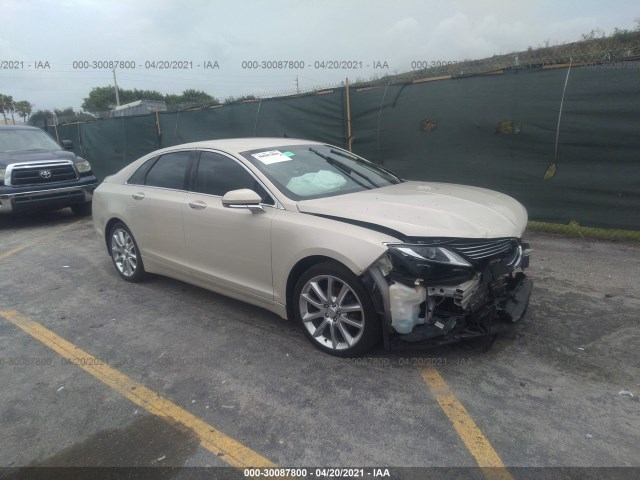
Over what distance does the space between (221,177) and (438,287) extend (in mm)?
2193

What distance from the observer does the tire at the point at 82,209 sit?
32.0 ft

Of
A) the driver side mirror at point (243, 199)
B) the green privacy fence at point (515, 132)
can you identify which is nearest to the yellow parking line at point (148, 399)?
the driver side mirror at point (243, 199)

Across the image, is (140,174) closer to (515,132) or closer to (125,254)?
(125,254)

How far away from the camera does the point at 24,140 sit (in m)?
9.62

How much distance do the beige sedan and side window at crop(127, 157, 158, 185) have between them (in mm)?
283

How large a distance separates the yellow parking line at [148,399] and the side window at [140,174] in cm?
174

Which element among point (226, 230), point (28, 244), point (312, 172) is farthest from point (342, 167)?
point (28, 244)

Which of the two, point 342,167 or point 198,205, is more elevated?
point 342,167

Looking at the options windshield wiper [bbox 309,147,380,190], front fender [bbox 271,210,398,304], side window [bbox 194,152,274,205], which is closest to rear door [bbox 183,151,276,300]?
side window [bbox 194,152,274,205]

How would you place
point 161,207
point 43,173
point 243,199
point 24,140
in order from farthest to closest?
point 24,140, point 43,173, point 161,207, point 243,199

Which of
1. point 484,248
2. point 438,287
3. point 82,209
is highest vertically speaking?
point 484,248

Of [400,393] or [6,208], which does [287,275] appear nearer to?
[400,393]

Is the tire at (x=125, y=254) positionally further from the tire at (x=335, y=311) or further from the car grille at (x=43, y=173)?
the car grille at (x=43, y=173)

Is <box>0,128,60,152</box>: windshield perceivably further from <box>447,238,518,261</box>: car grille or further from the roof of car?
<box>447,238,518,261</box>: car grille
